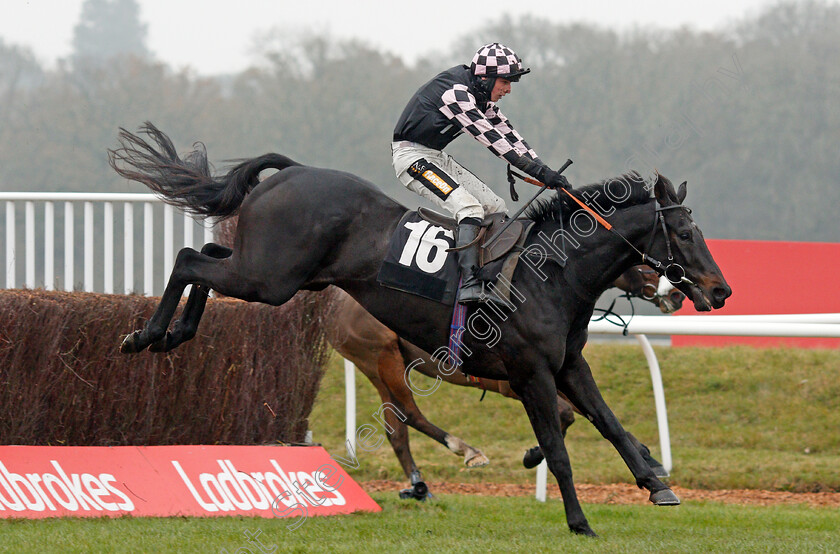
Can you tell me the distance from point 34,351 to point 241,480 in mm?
1372

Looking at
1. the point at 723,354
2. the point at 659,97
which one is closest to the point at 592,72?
the point at 659,97

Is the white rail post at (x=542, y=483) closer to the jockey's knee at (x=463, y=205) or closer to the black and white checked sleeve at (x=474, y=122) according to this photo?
the jockey's knee at (x=463, y=205)

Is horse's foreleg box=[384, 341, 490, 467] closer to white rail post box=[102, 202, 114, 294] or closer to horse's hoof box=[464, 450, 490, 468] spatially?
horse's hoof box=[464, 450, 490, 468]

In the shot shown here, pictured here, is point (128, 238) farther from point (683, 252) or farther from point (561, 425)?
point (683, 252)

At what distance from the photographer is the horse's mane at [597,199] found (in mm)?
4934

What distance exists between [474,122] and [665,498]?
2129 millimetres

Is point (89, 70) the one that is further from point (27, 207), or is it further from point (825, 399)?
point (825, 399)

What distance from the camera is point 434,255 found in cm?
492

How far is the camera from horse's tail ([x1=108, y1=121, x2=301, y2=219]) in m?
5.36

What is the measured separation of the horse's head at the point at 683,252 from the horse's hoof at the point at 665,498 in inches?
36.9

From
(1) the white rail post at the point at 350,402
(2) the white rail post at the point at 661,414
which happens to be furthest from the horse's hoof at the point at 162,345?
(2) the white rail post at the point at 661,414

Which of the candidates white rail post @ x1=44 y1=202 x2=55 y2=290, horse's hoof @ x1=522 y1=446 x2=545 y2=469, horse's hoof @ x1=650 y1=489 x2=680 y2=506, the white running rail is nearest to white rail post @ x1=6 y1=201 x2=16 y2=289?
the white running rail

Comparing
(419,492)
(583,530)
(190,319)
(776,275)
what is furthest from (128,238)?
(776,275)

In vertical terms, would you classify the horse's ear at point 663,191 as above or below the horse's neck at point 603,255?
above
